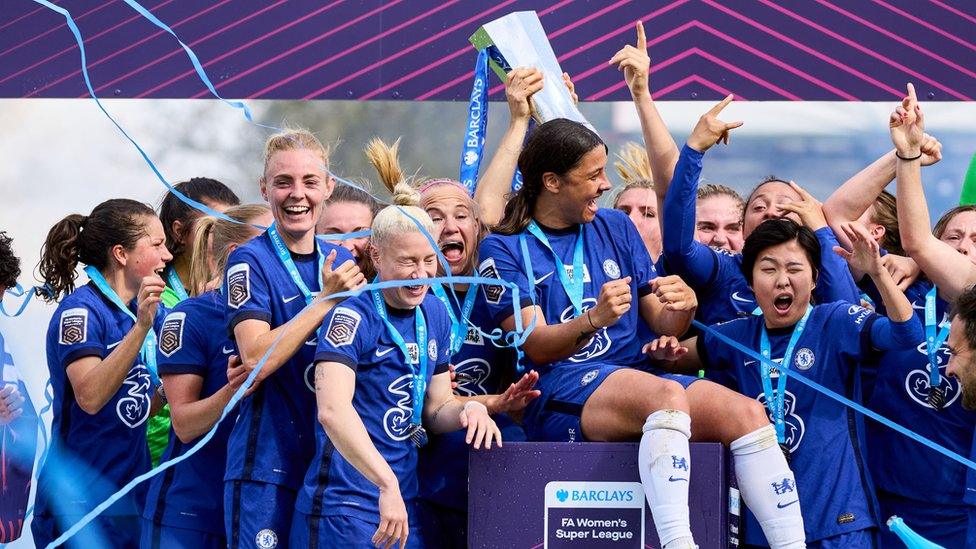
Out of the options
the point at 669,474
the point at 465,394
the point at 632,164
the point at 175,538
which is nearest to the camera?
the point at 669,474

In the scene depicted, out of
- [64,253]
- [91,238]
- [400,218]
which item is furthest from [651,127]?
[64,253]

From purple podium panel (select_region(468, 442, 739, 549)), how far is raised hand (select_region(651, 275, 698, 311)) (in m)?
0.46

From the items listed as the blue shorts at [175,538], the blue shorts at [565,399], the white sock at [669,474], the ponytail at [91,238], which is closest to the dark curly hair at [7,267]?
the ponytail at [91,238]

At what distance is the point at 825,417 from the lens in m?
3.88

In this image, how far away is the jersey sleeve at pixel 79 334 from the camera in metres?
4.41

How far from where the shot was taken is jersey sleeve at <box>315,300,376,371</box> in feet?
12.0

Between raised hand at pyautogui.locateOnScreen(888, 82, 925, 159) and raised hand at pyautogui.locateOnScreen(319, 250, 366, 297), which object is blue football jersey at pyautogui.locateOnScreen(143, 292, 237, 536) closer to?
raised hand at pyautogui.locateOnScreen(319, 250, 366, 297)

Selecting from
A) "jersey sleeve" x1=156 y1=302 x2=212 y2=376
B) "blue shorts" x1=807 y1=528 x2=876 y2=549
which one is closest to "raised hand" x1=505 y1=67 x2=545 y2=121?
"jersey sleeve" x1=156 y1=302 x2=212 y2=376

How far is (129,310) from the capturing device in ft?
15.1

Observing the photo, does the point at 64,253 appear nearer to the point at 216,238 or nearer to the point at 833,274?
the point at 216,238

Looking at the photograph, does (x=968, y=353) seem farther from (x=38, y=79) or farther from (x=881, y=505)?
(x=38, y=79)

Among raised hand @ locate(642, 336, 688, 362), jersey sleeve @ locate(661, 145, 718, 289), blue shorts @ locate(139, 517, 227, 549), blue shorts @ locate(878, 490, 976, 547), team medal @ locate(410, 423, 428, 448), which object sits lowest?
blue shorts @ locate(139, 517, 227, 549)

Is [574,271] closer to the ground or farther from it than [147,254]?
closer to the ground

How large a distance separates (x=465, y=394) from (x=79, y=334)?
1.32m
